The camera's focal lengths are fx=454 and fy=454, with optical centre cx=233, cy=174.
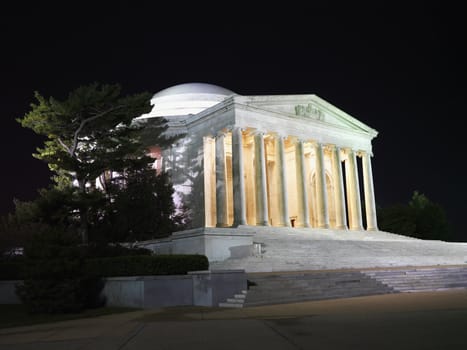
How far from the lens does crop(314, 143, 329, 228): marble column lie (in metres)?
48.5

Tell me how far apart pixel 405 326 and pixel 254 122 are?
3529 cm

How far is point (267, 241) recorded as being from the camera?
33.7m

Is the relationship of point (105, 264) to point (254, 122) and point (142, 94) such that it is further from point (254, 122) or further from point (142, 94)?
point (254, 122)

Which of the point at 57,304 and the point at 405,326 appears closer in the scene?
the point at 405,326

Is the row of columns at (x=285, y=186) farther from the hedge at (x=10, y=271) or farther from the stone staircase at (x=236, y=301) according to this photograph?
the stone staircase at (x=236, y=301)

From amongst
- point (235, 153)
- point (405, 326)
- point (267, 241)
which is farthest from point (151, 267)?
point (235, 153)

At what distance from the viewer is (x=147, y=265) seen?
20.7m

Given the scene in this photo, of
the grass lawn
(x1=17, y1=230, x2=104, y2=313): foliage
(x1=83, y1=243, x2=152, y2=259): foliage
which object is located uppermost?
(x1=83, y1=243, x2=152, y2=259): foliage

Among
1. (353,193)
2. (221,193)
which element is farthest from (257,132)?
(353,193)

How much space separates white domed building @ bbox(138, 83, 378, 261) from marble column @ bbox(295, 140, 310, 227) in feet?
0.33

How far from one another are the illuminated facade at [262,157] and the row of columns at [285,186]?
0.32 ft

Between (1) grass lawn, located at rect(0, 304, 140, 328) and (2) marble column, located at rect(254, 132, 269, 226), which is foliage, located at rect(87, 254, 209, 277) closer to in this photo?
(1) grass lawn, located at rect(0, 304, 140, 328)

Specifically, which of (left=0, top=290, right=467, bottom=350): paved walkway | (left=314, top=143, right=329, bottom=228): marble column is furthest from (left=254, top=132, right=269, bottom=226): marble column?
(left=0, top=290, right=467, bottom=350): paved walkway

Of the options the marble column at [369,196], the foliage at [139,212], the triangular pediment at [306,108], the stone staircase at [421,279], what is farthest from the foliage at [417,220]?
the stone staircase at [421,279]
